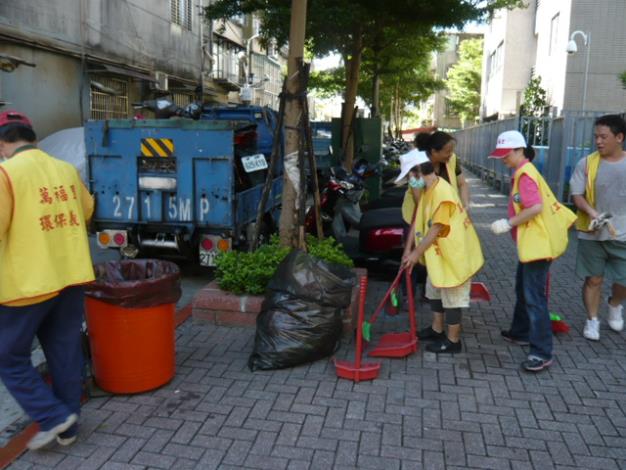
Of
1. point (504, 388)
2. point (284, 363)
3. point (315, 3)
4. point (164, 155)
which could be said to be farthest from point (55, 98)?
point (504, 388)

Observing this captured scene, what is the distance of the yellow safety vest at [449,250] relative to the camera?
4.41 meters

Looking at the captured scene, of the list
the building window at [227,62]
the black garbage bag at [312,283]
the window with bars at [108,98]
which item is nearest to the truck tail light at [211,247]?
the black garbage bag at [312,283]

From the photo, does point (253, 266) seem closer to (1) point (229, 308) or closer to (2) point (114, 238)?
(1) point (229, 308)

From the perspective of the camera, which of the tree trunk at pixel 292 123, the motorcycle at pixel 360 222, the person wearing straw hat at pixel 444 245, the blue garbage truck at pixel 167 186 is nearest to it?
the person wearing straw hat at pixel 444 245

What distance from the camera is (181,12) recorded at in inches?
802

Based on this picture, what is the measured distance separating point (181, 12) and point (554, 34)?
14.3m

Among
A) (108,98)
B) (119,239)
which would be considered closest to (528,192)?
(119,239)

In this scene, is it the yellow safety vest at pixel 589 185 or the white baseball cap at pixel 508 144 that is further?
the yellow safety vest at pixel 589 185

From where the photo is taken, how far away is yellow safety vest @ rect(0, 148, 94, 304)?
2984mm

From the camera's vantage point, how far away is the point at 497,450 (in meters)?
3.33

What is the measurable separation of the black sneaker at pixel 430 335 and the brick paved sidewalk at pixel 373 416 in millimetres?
209

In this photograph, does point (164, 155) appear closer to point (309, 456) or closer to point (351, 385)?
point (351, 385)

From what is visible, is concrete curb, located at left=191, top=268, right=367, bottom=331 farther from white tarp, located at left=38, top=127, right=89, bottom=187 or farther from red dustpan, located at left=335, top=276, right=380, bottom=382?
white tarp, located at left=38, top=127, right=89, bottom=187

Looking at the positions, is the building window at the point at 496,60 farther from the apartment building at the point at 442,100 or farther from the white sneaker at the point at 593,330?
the white sneaker at the point at 593,330
